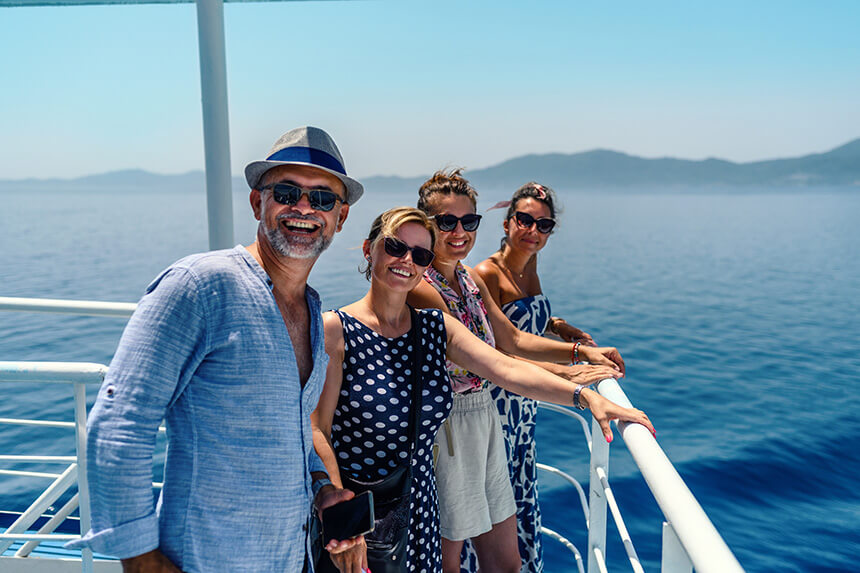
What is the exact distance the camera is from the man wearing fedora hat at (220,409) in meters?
1.04

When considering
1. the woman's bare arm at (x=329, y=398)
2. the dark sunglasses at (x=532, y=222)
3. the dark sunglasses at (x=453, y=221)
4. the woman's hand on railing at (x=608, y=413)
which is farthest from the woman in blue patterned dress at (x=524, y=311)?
the woman's bare arm at (x=329, y=398)

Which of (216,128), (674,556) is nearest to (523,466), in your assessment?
(674,556)

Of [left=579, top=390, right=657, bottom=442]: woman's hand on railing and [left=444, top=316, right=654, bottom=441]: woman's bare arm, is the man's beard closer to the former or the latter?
[left=444, top=316, right=654, bottom=441]: woman's bare arm

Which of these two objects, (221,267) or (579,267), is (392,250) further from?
(579,267)

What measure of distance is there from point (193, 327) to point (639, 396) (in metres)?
9.11

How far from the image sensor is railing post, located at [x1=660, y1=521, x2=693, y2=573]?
100cm

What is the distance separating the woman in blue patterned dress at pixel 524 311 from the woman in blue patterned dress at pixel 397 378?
1.72ft

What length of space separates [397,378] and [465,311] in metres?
0.51

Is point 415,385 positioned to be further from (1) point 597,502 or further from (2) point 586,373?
(1) point 597,502

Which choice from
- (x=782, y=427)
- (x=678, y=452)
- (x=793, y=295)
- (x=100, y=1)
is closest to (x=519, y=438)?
(x=100, y=1)

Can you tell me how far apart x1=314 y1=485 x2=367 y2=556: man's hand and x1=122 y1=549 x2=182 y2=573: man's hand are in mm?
350

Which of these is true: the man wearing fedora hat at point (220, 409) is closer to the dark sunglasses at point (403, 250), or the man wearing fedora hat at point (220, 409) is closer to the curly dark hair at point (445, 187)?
the dark sunglasses at point (403, 250)

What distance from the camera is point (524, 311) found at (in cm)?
251

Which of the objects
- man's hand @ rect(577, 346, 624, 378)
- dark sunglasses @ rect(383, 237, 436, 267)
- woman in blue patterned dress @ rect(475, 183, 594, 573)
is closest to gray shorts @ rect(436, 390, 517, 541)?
woman in blue patterned dress @ rect(475, 183, 594, 573)
